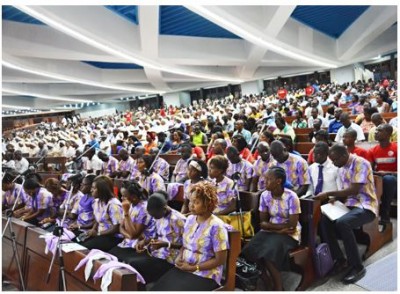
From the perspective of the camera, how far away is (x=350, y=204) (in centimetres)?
335

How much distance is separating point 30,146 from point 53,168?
446 centimetres

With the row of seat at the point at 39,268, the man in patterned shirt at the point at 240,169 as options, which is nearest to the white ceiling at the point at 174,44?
the man in patterned shirt at the point at 240,169

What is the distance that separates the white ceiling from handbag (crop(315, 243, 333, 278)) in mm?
7792

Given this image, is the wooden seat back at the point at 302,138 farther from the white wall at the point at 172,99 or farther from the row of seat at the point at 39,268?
the white wall at the point at 172,99

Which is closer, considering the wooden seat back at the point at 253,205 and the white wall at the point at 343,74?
the wooden seat back at the point at 253,205

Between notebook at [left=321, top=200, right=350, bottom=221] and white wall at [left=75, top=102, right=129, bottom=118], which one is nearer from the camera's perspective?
notebook at [left=321, top=200, right=350, bottom=221]

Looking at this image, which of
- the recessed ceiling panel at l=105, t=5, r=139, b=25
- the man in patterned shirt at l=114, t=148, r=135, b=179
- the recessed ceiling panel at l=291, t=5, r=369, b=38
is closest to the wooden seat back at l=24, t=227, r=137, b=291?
the man in patterned shirt at l=114, t=148, r=135, b=179

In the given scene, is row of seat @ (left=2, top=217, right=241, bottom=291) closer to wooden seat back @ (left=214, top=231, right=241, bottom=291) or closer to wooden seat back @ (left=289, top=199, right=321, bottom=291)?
wooden seat back @ (left=214, top=231, right=241, bottom=291)

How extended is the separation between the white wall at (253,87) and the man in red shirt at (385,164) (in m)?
20.1

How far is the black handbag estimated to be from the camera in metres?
3.11

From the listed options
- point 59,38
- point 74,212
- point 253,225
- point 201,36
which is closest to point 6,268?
point 74,212

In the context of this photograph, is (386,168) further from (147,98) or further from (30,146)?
(147,98)

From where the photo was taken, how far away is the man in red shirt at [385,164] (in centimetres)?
389

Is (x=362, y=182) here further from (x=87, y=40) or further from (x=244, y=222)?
(x=87, y=40)
